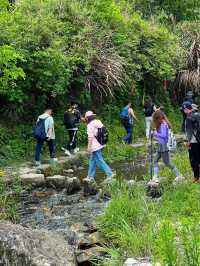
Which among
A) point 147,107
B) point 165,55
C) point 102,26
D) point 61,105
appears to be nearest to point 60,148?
point 61,105

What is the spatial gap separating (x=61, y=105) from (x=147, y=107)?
2833 mm

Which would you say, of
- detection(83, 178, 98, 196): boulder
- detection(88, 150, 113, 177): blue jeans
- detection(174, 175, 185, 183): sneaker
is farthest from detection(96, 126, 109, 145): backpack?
detection(174, 175, 185, 183): sneaker

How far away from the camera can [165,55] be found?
1973cm

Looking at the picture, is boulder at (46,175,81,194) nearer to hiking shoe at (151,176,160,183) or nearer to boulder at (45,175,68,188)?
boulder at (45,175,68,188)

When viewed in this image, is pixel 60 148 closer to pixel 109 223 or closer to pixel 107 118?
pixel 107 118

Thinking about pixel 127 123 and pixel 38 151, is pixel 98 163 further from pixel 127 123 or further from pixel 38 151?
pixel 127 123

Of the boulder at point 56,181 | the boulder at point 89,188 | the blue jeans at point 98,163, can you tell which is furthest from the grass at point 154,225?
the boulder at point 56,181

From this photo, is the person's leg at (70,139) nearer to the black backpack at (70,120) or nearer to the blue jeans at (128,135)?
the black backpack at (70,120)

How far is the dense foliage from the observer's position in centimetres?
1513

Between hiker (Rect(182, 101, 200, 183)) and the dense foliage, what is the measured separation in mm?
4403

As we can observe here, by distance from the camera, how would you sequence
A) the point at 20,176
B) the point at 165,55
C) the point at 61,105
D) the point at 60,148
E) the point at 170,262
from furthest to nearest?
the point at 165,55 → the point at 61,105 → the point at 60,148 → the point at 20,176 → the point at 170,262

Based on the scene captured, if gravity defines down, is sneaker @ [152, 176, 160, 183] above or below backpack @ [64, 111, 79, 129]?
below

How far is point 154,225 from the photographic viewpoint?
7.33 m

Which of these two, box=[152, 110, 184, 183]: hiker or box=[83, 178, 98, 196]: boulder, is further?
box=[83, 178, 98, 196]: boulder
